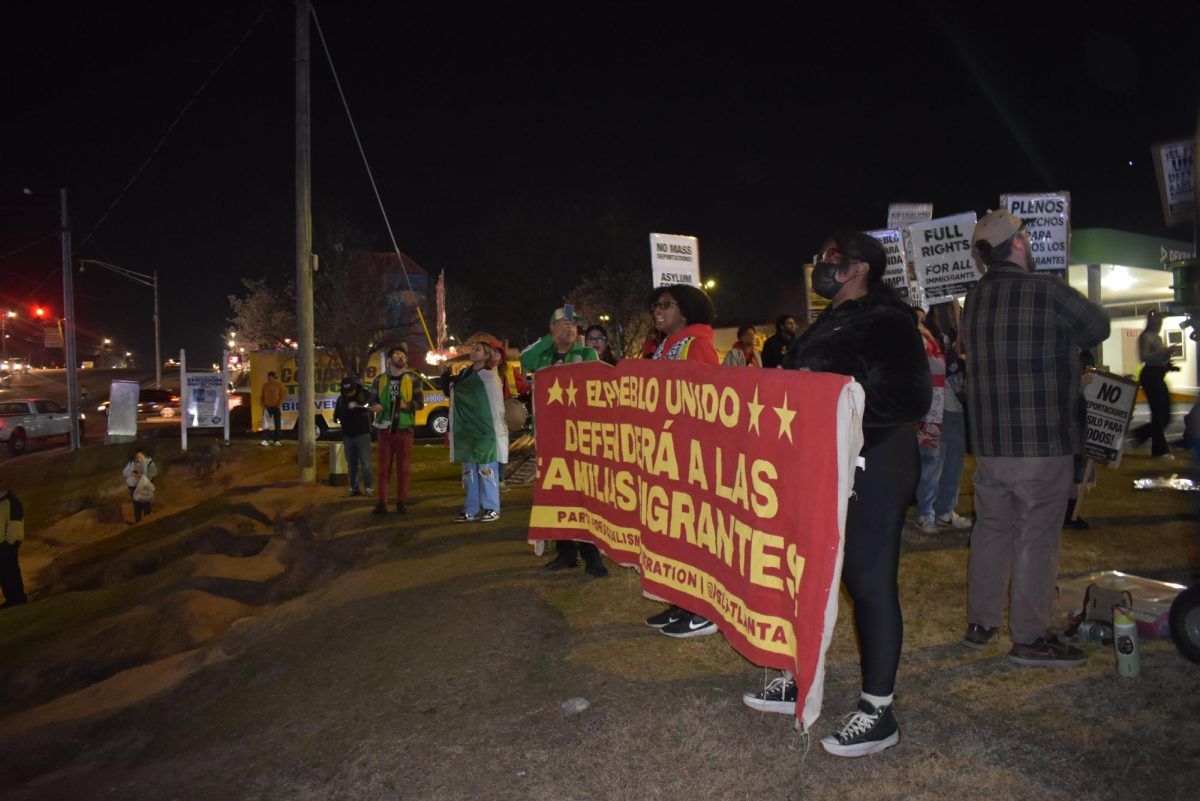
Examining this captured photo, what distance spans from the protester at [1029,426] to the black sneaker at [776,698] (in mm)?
1169

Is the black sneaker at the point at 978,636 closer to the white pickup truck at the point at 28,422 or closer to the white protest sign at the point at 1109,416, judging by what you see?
the white protest sign at the point at 1109,416

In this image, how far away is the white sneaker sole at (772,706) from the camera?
3775 millimetres

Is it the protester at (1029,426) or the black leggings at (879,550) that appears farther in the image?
the protester at (1029,426)

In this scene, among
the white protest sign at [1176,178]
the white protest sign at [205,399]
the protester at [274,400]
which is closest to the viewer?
the white protest sign at [1176,178]

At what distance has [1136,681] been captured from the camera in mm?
3871

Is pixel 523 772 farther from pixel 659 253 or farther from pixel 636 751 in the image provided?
pixel 659 253

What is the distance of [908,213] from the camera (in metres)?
11.7

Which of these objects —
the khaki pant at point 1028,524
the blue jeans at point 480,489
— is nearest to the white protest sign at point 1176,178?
the khaki pant at point 1028,524

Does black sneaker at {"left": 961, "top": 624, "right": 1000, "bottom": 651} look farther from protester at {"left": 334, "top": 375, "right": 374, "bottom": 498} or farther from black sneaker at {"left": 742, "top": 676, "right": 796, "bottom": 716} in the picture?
protester at {"left": 334, "top": 375, "right": 374, "bottom": 498}

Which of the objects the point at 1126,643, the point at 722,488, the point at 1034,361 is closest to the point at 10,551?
the point at 722,488

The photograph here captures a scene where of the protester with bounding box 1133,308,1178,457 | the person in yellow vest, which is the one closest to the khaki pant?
the protester with bounding box 1133,308,1178,457

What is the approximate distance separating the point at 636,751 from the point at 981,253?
293 cm

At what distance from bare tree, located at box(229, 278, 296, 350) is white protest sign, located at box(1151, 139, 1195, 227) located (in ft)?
139

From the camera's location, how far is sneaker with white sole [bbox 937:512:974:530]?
7453mm
